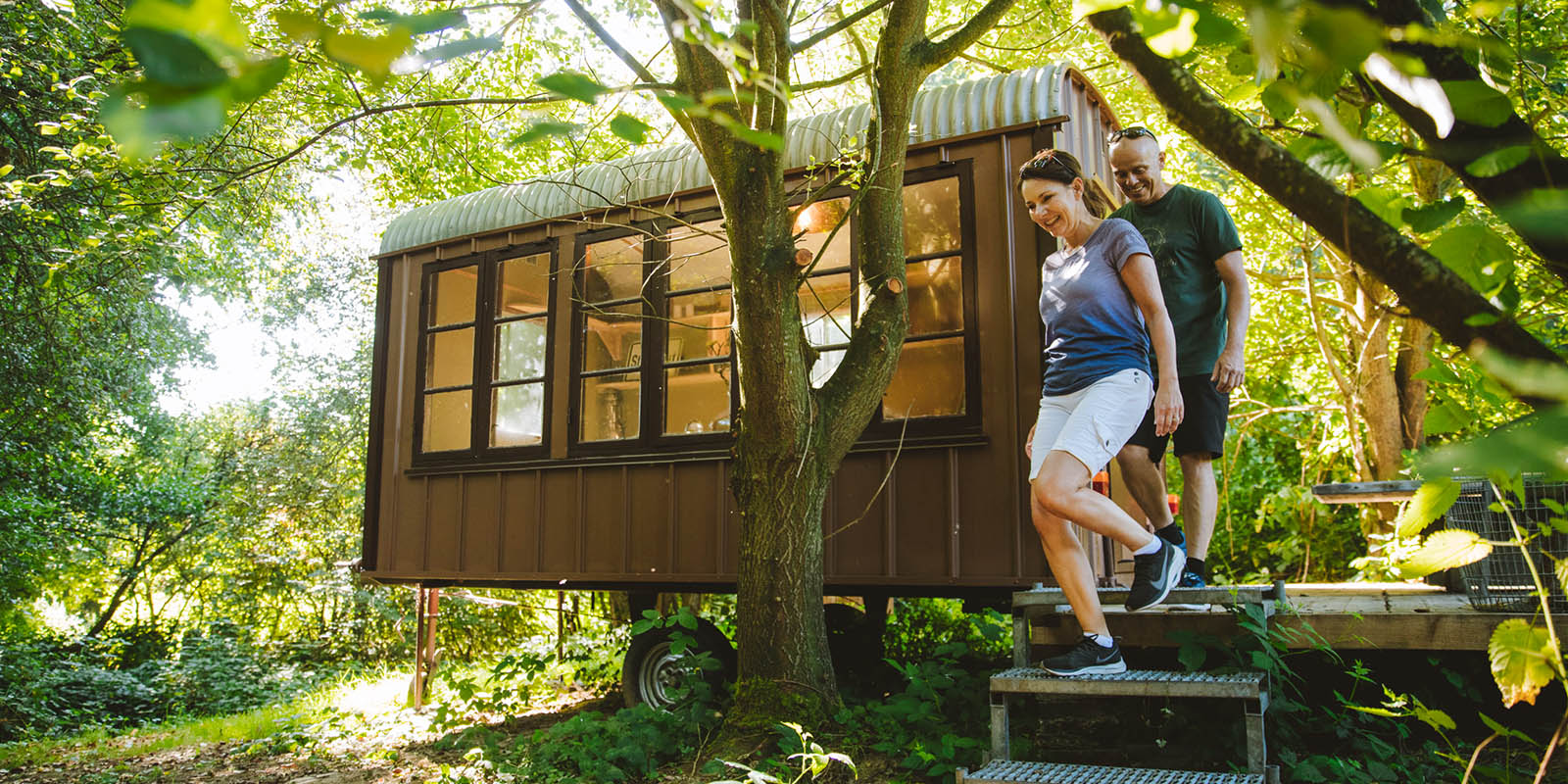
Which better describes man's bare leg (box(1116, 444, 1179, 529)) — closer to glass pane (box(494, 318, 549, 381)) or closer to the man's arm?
the man's arm

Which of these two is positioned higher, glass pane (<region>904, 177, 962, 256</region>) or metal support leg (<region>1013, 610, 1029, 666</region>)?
glass pane (<region>904, 177, 962, 256</region>)

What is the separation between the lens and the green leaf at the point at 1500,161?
852 millimetres

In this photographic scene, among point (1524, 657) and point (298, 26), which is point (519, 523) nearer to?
point (1524, 657)

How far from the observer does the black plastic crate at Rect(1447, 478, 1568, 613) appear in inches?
143

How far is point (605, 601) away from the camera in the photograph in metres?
11.0

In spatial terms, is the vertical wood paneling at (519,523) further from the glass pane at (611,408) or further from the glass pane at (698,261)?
the glass pane at (698,261)

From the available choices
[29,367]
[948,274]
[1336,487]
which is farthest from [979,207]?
[29,367]

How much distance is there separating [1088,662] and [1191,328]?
127cm

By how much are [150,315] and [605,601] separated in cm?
623

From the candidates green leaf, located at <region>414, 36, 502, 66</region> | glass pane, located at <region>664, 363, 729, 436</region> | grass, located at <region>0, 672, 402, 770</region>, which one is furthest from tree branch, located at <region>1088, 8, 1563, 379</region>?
grass, located at <region>0, 672, 402, 770</region>

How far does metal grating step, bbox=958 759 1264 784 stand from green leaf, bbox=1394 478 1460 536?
1892mm

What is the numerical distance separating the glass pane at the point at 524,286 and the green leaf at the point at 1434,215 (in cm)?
570

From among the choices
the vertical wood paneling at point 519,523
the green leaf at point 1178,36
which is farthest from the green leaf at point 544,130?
the vertical wood paneling at point 519,523

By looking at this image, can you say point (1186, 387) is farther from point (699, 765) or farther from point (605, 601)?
point (605, 601)
